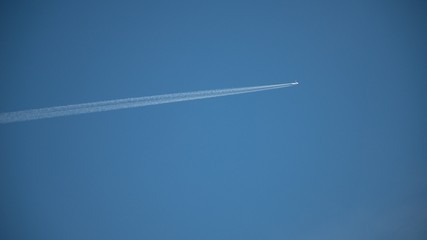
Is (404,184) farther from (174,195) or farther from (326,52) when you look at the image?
(174,195)

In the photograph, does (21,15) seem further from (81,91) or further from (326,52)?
(326,52)

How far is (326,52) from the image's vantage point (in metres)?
1.59

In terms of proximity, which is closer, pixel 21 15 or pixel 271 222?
pixel 21 15

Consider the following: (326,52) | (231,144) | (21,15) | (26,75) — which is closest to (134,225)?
(231,144)

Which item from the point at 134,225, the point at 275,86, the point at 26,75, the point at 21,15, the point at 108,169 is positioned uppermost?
the point at 21,15

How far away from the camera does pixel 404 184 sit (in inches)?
78.7

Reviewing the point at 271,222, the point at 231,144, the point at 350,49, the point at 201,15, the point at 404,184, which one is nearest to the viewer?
the point at 201,15

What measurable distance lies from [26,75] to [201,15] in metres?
0.78

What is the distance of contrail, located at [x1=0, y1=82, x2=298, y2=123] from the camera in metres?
0.96

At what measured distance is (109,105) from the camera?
3.53ft

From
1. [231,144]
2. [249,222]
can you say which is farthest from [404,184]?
[231,144]

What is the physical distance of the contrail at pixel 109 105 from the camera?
3.15ft

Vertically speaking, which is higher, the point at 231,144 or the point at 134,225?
the point at 231,144

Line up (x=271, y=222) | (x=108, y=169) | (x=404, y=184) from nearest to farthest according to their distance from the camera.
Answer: (x=108, y=169), (x=271, y=222), (x=404, y=184)
